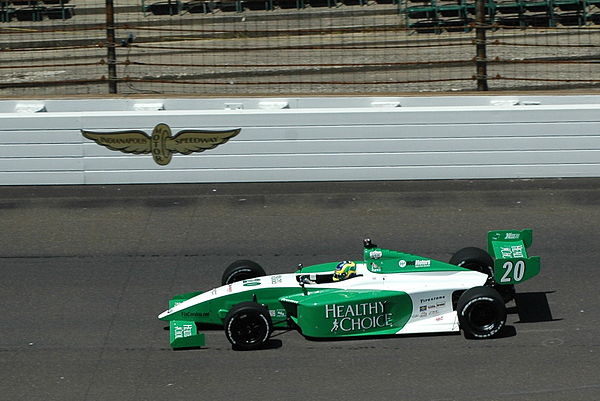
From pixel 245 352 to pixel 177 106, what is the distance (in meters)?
6.42

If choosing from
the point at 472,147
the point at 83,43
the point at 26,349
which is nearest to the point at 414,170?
the point at 472,147

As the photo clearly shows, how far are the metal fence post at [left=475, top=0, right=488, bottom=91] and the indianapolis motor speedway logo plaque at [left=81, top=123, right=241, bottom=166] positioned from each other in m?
3.50

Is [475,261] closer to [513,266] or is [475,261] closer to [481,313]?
[513,266]

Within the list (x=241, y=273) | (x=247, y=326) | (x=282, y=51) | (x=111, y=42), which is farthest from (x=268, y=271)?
(x=282, y=51)

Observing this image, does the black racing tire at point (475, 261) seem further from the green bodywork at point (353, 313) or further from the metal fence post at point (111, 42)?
the metal fence post at point (111, 42)

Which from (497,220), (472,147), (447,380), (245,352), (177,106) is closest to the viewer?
(447,380)

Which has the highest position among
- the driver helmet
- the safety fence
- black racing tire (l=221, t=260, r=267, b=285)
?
the safety fence

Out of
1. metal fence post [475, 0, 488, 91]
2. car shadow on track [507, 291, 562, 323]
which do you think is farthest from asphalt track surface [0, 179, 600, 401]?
metal fence post [475, 0, 488, 91]

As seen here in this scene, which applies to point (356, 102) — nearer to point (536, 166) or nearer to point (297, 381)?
point (536, 166)

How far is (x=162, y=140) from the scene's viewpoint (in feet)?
44.7

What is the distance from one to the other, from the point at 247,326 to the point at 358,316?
97 cm

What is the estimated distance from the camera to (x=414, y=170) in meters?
13.6

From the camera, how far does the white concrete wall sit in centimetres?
1343

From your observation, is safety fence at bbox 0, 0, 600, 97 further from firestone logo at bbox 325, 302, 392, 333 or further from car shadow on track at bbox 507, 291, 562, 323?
firestone logo at bbox 325, 302, 392, 333
